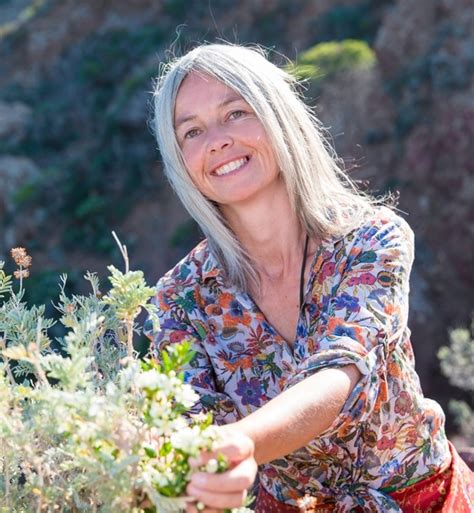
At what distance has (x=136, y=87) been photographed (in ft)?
60.0

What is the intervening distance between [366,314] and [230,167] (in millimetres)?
498

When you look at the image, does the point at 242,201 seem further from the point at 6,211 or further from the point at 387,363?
the point at 6,211

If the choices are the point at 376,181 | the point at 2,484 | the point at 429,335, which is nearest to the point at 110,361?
the point at 2,484

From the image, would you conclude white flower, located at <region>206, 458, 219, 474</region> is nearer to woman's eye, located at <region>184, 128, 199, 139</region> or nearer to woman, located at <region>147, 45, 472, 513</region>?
woman, located at <region>147, 45, 472, 513</region>

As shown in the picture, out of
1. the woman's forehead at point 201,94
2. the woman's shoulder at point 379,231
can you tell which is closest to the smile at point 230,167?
the woman's forehead at point 201,94

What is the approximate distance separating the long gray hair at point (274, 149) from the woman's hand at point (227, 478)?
2.76 feet

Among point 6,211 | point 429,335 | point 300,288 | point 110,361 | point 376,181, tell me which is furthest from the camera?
point 6,211

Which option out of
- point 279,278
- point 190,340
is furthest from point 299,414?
point 279,278

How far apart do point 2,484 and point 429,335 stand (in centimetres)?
1073

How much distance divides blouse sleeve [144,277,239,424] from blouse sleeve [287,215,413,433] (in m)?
0.27

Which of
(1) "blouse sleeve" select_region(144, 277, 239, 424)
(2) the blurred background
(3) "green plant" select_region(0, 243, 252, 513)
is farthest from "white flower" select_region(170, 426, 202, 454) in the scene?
(2) the blurred background

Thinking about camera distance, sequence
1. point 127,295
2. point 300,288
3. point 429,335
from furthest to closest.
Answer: point 429,335
point 300,288
point 127,295

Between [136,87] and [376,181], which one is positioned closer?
[376,181]

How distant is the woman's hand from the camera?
105 cm
